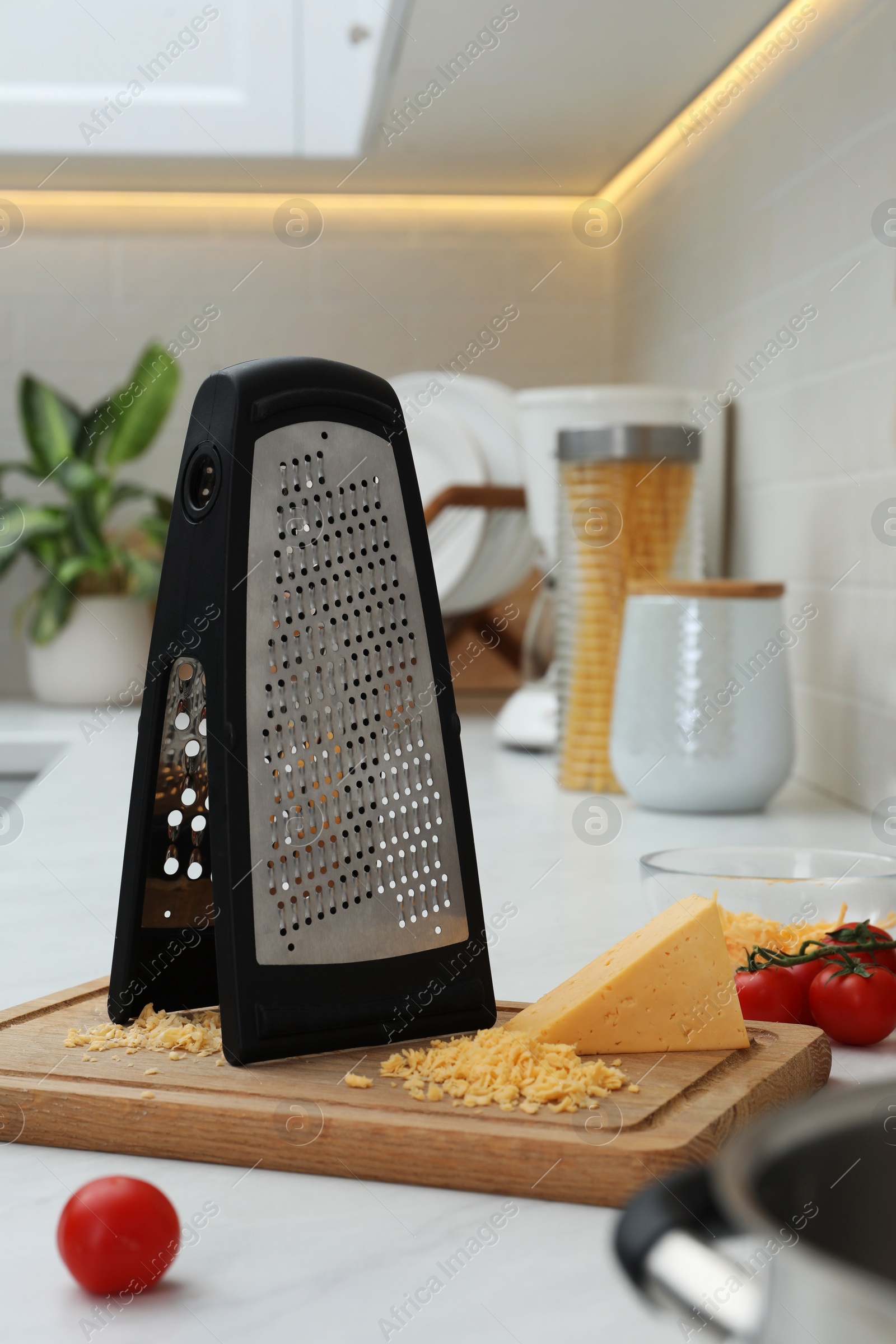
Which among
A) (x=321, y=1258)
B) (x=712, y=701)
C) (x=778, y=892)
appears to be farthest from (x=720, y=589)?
(x=321, y=1258)

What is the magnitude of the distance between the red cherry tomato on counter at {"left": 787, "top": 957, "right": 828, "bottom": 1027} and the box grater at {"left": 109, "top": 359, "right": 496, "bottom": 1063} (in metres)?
0.16

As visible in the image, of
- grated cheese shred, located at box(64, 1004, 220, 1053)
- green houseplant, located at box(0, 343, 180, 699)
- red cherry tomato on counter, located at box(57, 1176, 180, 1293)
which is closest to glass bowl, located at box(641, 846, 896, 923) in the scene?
grated cheese shred, located at box(64, 1004, 220, 1053)

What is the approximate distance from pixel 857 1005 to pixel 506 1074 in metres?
0.20

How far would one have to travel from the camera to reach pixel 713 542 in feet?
5.63

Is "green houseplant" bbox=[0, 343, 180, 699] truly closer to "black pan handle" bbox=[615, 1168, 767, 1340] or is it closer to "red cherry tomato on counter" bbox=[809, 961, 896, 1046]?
"red cherry tomato on counter" bbox=[809, 961, 896, 1046]

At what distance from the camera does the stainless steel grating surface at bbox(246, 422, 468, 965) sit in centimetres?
57

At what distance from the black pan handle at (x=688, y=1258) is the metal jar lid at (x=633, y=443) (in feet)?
3.66

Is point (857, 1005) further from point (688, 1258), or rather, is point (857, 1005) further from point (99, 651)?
point (99, 651)

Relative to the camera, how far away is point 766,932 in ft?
2.35

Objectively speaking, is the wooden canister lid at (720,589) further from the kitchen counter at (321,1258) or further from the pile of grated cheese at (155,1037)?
the pile of grated cheese at (155,1037)

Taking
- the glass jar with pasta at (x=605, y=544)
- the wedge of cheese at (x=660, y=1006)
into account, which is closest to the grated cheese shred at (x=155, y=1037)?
the wedge of cheese at (x=660, y=1006)

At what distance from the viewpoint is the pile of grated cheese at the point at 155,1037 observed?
0.57 metres

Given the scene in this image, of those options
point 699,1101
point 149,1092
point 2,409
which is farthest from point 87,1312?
point 2,409

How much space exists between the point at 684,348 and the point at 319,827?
1453 mm
